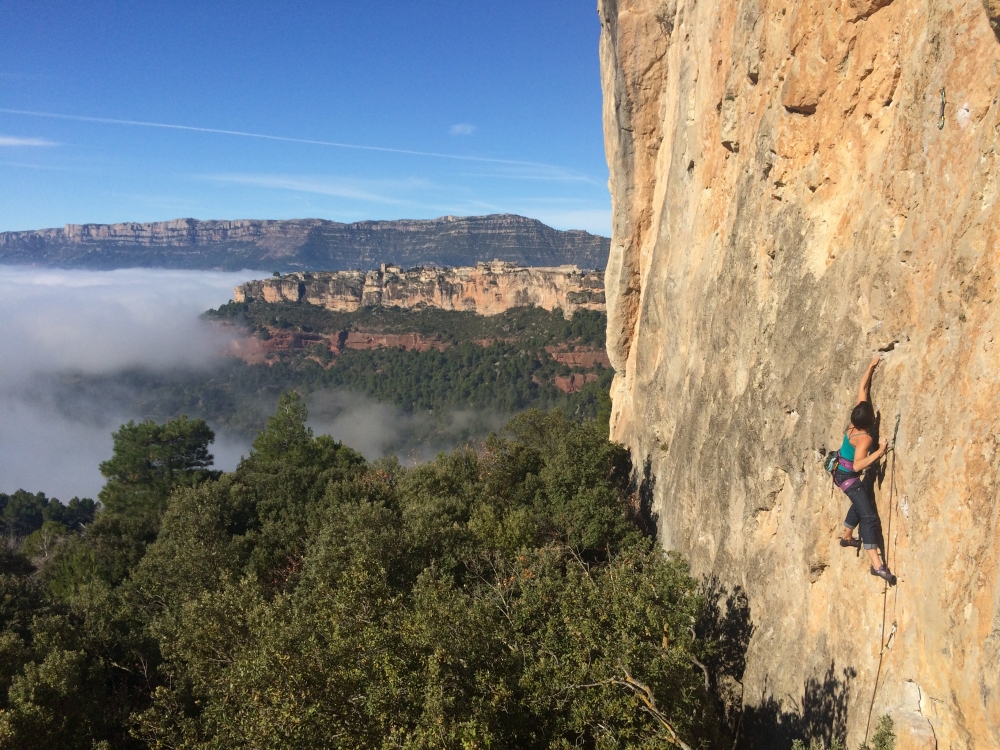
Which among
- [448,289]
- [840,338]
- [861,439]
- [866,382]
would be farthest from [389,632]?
[448,289]

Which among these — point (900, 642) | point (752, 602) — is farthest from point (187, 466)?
point (900, 642)

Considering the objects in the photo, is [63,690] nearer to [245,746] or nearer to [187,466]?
[245,746]

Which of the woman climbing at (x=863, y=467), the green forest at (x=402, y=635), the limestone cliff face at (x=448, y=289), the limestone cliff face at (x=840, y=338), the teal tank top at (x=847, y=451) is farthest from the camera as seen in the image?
the limestone cliff face at (x=448, y=289)

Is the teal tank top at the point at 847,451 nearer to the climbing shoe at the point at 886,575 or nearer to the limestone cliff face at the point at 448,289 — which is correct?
the climbing shoe at the point at 886,575

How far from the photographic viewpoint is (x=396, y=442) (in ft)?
398

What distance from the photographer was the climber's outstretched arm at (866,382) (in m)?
9.30

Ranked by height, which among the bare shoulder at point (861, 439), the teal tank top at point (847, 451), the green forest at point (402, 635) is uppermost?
the bare shoulder at point (861, 439)

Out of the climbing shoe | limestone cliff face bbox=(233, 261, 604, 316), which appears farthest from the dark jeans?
limestone cliff face bbox=(233, 261, 604, 316)

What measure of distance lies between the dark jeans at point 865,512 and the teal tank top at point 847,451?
0.37m

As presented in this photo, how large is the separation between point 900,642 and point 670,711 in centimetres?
373

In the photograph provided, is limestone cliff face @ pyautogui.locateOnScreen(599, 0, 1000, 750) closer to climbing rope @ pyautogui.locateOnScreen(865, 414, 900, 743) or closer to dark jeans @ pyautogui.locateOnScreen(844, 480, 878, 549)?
climbing rope @ pyautogui.locateOnScreen(865, 414, 900, 743)

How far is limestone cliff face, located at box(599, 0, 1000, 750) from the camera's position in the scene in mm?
7352

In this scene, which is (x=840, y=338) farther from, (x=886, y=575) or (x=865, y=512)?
(x=886, y=575)

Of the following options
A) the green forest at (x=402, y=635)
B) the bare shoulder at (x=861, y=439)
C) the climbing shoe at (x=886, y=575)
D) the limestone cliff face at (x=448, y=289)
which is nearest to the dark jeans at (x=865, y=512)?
the climbing shoe at (x=886, y=575)
